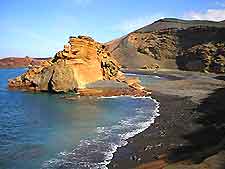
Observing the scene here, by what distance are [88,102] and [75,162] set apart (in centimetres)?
3100

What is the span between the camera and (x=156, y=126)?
3744cm

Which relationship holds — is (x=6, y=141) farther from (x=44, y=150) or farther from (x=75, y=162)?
(x=75, y=162)

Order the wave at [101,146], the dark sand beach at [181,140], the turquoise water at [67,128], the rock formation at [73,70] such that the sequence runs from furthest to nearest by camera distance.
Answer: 1. the rock formation at [73,70]
2. the turquoise water at [67,128]
3. the wave at [101,146]
4. the dark sand beach at [181,140]

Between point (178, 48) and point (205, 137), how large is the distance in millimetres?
125745

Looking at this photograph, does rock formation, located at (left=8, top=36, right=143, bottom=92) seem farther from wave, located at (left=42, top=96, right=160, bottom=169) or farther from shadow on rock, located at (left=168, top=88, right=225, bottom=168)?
wave, located at (left=42, top=96, right=160, bottom=169)

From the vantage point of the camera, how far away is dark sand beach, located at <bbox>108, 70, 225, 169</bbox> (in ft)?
70.6

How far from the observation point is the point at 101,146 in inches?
1170

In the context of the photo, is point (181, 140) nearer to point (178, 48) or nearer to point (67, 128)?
point (67, 128)

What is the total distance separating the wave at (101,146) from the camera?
82.7ft

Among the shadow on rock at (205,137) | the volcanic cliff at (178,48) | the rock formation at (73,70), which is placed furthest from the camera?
the volcanic cliff at (178,48)

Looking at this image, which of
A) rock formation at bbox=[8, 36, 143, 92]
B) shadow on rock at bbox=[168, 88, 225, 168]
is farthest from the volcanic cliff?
shadow on rock at bbox=[168, 88, 225, 168]

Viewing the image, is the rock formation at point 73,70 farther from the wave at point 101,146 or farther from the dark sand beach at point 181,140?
the wave at point 101,146

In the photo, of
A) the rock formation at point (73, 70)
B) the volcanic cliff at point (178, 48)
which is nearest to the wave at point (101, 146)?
the rock formation at point (73, 70)

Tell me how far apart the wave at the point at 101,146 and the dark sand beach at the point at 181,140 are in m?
0.79
